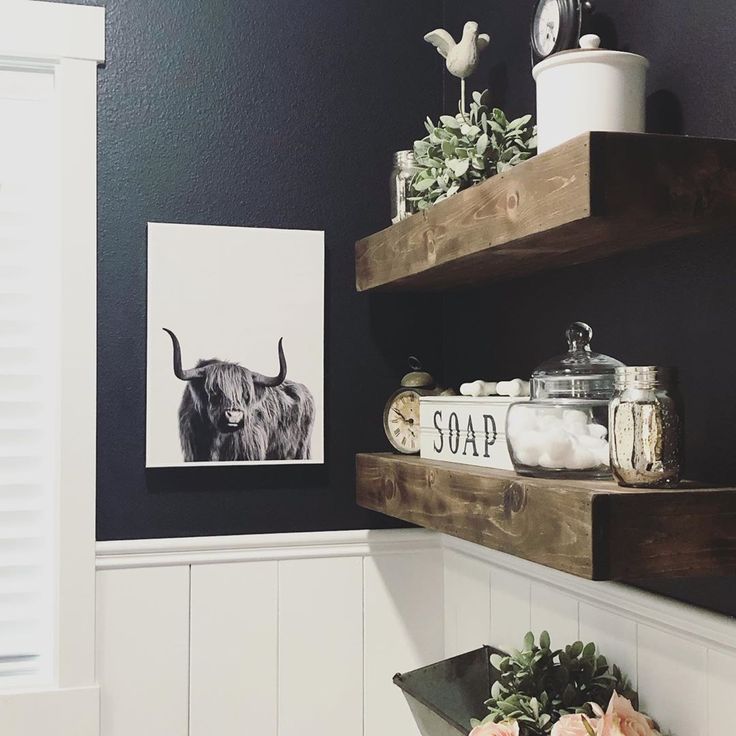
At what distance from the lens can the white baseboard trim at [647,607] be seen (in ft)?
4.24

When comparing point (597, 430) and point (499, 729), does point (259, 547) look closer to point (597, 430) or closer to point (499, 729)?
point (499, 729)

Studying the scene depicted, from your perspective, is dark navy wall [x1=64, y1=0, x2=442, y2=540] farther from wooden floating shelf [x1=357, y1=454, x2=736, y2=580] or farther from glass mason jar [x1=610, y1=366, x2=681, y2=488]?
glass mason jar [x1=610, y1=366, x2=681, y2=488]

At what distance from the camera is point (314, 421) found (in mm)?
2059

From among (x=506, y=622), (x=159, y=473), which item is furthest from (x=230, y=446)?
(x=506, y=622)

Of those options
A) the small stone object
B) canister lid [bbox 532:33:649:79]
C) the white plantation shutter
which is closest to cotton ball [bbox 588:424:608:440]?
the small stone object

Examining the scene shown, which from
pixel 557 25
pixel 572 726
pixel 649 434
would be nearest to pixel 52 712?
pixel 572 726

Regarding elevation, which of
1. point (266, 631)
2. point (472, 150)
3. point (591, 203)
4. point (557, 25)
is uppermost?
point (557, 25)

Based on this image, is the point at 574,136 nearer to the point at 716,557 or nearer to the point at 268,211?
the point at 716,557

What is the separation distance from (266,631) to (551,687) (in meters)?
0.71

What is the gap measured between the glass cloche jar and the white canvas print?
2.32 feet

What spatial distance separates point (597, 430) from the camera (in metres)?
1.33

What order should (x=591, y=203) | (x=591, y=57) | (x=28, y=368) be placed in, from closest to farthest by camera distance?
(x=591, y=203)
(x=591, y=57)
(x=28, y=368)

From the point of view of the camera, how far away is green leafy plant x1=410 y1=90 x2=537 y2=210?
1.60 metres

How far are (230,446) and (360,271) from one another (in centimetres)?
45
